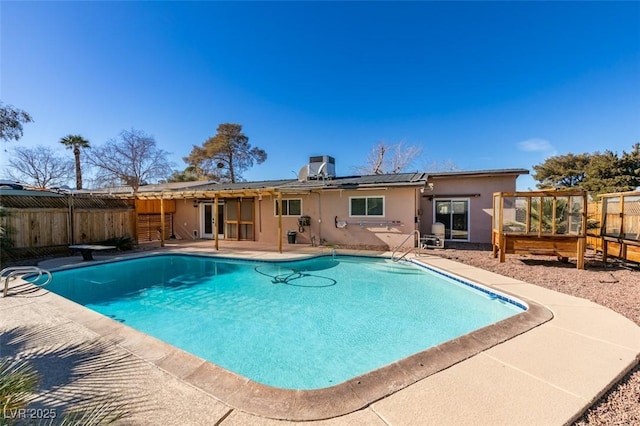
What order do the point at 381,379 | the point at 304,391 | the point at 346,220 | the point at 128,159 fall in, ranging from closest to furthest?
the point at 304,391 < the point at 381,379 < the point at 346,220 < the point at 128,159

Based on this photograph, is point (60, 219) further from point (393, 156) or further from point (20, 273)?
point (393, 156)

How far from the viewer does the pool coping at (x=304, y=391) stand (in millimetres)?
2416

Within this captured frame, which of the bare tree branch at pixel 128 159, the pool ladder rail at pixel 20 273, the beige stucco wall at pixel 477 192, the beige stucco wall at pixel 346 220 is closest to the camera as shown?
the pool ladder rail at pixel 20 273

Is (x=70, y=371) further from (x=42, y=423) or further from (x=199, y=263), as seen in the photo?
(x=199, y=263)

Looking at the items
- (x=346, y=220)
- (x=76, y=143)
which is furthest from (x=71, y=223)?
(x=76, y=143)

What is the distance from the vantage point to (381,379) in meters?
2.83

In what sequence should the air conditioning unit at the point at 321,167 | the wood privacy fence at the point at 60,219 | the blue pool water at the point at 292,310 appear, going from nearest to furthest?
the blue pool water at the point at 292,310 < the wood privacy fence at the point at 60,219 < the air conditioning unit at the point at 321,167

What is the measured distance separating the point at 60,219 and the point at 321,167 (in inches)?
437

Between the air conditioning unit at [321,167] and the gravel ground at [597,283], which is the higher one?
the air conditioning unit at [321,167]

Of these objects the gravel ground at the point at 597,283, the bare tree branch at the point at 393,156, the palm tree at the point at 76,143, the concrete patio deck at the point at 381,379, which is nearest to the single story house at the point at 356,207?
the gravel ground at the point at 597,283

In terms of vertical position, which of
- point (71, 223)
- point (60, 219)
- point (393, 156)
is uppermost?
point (393, 156)

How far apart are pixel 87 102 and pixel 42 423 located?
656 inches

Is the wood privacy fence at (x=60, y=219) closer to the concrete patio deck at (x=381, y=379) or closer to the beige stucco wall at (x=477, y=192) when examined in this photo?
the concrete patio deck at (x=381, y=379)

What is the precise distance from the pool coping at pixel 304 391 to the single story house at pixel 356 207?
7.80m
